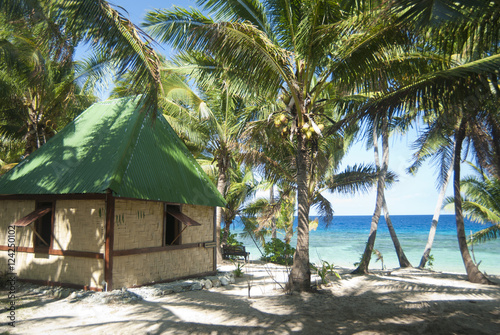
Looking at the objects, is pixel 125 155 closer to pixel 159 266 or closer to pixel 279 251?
pixel 159 266

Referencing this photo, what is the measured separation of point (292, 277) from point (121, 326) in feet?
14.7

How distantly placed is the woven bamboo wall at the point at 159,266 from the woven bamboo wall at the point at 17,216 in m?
3.06

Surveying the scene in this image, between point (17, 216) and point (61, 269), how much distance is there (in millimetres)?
2376

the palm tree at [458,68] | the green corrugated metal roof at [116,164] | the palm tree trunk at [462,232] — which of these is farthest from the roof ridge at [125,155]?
the palm tree trunk at [462,232]

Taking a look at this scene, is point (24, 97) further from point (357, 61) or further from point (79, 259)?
point (357, 61)

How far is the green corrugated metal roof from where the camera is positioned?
9078 millimetres

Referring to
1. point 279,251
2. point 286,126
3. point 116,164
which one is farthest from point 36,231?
point 279,251

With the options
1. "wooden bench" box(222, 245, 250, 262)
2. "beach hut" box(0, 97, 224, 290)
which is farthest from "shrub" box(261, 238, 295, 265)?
"beach hut" box(0, 97, 224, 290)

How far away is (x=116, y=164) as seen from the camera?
9156 millimetres

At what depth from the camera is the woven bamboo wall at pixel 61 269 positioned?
879 centimetres

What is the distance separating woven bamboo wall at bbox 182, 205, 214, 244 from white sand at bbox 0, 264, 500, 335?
1.90m

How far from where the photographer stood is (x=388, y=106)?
770cm

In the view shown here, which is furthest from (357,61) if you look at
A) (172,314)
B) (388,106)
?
(172,314)

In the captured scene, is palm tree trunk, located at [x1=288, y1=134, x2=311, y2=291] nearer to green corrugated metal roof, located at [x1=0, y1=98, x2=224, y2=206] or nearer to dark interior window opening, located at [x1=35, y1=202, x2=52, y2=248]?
green corrugated metal roof, located at [x1=0, y1=98, x2=224, y2=206]
